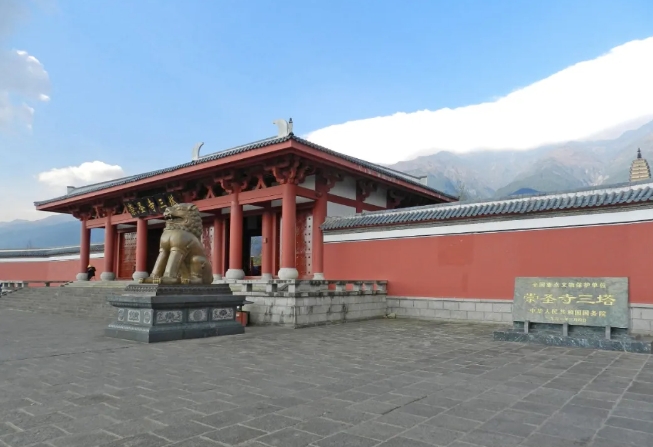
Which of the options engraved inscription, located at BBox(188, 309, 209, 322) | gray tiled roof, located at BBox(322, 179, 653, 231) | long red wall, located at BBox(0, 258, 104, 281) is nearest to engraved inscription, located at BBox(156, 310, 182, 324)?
engraved inscription, located at BBox(188, 309, 209, 322)

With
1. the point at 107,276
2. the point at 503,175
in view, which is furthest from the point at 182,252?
the point at 503,175

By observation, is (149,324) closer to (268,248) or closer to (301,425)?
(301,425)

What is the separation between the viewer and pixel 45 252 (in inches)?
1054

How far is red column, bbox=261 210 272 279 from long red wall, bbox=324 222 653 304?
2467 millimetres

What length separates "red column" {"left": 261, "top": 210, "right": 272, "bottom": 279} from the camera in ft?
53.1

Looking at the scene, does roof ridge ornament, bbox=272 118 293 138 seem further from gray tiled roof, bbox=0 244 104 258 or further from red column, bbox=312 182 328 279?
gray tiled roof, bbox=0 244 104 258

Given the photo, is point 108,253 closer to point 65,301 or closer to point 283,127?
point 65,301

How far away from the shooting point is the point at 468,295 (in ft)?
39.2

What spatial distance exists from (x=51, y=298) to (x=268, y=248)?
8842 mm

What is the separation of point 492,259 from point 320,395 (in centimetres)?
864

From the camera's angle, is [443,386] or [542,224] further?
[542,224]

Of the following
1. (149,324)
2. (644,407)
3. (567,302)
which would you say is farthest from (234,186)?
(644,407)

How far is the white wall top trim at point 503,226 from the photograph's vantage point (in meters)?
9.94

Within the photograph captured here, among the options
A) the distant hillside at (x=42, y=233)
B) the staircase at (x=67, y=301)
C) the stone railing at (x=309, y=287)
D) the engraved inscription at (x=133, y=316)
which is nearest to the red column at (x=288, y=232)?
the stone railing at (x=309, y=287)
